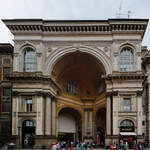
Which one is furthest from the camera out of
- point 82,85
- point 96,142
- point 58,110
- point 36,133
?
point 82,85

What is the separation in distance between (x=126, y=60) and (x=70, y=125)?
18.8 metres

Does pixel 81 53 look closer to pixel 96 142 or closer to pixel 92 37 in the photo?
pixel 92 37

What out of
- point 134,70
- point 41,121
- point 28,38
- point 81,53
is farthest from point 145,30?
point 41,121

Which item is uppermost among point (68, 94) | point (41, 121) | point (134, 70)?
point (134, 70)

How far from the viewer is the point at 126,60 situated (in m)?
47.4

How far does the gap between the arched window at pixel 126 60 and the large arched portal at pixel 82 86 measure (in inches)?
199

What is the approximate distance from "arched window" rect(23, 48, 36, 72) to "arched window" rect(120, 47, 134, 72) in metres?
13.6

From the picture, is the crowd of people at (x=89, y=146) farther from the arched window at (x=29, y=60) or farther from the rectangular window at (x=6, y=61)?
the rectangular window at (x=6, y=61)

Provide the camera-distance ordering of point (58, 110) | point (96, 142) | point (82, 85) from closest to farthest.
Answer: point (58, 110) → point (96, 142) → point (82, 85)

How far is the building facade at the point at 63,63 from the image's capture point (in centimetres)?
4531

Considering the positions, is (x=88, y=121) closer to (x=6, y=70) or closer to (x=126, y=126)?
(x=126, y=126)

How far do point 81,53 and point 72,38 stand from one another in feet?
9.20

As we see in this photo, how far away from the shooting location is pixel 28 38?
47.5 metres

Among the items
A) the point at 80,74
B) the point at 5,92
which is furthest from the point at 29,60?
the point at 80,74
